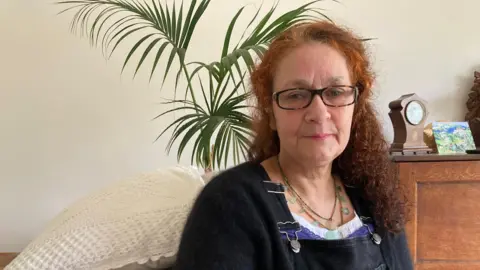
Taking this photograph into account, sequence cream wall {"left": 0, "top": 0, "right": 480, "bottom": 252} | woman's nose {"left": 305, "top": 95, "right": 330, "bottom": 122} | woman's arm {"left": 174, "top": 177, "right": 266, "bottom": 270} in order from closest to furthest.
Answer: woman's arm {"left": 174, "top": 177, "right": 266, "bottom": 270}
woman's nose {"left": 305, "top": 95, "right": 330, "bottom": 122}
cream wall {"left": 0, "top": 0, "right": 480, "bottom": 252}

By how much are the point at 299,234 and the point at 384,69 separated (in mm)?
1417

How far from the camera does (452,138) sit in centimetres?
176

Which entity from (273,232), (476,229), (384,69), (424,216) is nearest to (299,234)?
(273,232)

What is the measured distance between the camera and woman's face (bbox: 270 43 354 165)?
97 centimetres

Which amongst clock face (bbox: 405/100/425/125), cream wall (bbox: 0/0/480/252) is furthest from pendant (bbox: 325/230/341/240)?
cream wall (bbox: 0/0/480/252)

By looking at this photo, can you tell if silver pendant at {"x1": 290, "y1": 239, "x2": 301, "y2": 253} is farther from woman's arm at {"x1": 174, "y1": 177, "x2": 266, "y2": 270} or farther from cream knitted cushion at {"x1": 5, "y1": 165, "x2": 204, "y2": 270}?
cream knitted cushion at {"x1": 5, "y1": 165, "x2": 204, "y2": 270}

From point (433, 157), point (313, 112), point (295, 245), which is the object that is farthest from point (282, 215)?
point (433, 157)

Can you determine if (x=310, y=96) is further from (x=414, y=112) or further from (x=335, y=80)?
(x=414, y=112)

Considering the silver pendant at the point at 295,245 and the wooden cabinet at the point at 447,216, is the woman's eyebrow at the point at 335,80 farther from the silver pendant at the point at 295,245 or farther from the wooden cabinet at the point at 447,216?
A: the wooden cabinet at the point at 447,216

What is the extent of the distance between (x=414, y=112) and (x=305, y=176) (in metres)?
0.86

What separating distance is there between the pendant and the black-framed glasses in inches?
10.4

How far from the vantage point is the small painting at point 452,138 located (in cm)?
174

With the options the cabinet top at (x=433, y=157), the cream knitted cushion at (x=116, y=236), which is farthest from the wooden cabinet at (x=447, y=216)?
the cream knitted cushion at (x=116, y=236)

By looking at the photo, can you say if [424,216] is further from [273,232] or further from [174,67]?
[174,67]
